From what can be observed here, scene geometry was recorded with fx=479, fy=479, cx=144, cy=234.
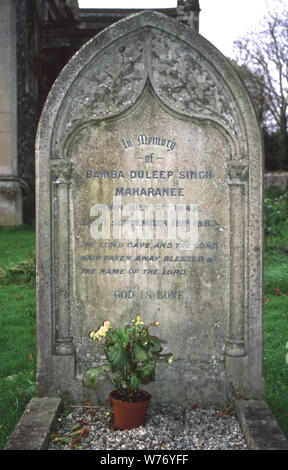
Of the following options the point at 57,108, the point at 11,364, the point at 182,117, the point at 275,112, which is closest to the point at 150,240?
the point at 182,117

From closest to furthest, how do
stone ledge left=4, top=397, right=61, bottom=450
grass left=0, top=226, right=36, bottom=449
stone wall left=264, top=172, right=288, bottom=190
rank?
stone ledge left=4, top=397, right=61, bottom=450
grass left=0, top=226, right=36, bottom=449
stone wall left=264, top=172, right=288, bottom=190

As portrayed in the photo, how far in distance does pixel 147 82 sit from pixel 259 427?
2552mm

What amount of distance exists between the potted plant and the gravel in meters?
0.10

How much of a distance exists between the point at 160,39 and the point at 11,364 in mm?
3264

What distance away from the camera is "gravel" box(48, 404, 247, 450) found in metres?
3.01

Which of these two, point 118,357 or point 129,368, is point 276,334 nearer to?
point 129,368

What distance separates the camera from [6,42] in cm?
1236

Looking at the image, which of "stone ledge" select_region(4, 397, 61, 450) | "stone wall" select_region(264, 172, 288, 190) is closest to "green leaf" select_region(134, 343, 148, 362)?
"stone ledge" select_region(4, 397, 61, 450)

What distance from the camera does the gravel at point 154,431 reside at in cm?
301

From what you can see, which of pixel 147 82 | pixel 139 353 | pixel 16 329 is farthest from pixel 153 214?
pixel 16 329

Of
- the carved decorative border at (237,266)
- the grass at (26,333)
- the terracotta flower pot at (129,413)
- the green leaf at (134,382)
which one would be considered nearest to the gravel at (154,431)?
the terracotta flower pot at (129,413)

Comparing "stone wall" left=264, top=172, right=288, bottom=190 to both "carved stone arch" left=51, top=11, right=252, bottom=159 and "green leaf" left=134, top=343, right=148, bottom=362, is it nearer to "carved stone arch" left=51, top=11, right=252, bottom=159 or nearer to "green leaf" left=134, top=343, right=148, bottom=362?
"carved stone arch" left=51, top=11, right=252, bottom=159

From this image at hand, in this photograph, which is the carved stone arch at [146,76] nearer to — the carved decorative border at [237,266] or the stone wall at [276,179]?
the carved decorative border at [237,266]

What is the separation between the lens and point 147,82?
3.61 metres
